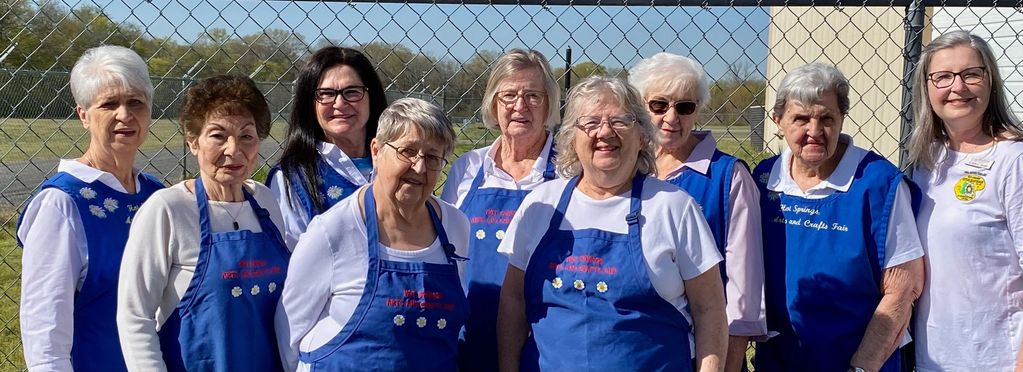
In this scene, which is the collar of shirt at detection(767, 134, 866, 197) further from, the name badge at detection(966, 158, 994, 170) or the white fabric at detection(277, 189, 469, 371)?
the white fabric at detection(277, 189, 469, 371)

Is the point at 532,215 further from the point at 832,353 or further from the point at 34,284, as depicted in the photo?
the point at 34,284

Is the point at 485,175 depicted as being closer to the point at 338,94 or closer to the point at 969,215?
the point at 338,94

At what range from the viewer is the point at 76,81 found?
2.71 m

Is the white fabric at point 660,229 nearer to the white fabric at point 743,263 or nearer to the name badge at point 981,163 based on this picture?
the white fabric at point 743,263

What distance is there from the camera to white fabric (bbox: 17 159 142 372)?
244 centimetres

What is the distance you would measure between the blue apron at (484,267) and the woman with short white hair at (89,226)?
3.55 feet

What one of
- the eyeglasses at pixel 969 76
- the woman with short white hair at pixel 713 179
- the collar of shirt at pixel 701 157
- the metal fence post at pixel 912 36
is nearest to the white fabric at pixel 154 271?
the woman with short white hair at pixel 713 179

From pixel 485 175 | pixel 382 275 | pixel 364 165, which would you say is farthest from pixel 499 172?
pixel 382 275

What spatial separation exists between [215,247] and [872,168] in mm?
2092

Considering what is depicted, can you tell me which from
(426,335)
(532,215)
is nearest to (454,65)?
(532,215)

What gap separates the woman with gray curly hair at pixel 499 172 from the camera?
9.80 feet

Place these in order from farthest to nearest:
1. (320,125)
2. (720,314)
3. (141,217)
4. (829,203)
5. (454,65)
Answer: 1. (454,65)
2. (320,125)
3. (829,203)
4. (720,314)
5. (141,217)

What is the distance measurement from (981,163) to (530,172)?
153 cm

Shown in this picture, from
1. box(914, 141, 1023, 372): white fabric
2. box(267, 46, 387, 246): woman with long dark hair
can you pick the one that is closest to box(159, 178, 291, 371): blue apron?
box(267, 46, 387, 246): woman with long dark hair
